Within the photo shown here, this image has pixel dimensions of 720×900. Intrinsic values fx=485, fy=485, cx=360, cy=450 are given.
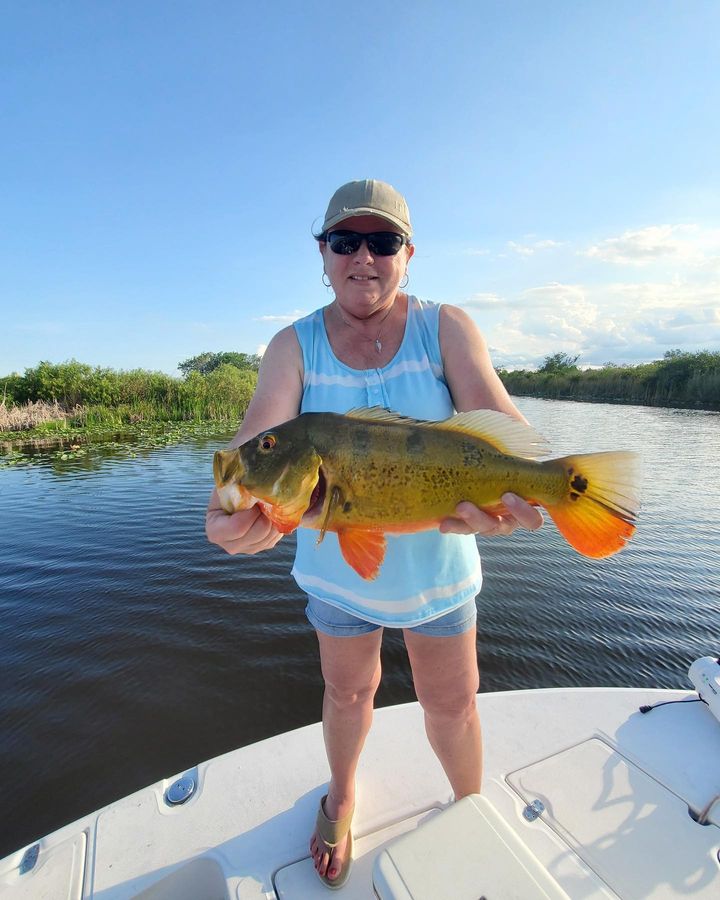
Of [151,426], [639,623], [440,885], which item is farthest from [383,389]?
[151,426]

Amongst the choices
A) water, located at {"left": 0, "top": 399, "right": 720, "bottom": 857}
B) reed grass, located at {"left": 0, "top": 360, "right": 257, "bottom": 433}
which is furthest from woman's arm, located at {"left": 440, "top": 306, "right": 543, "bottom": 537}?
reed grass, located at {"left": 0, "top": 360, "right": 257, "bottom": 433}

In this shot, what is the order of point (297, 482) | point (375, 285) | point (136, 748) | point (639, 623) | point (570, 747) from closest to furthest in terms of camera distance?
point (297, 482) < point (375, 285) < point (570, 747) < point (136, 748) < point (639, 623)

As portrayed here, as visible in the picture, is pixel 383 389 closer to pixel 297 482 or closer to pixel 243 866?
pixel 297 482

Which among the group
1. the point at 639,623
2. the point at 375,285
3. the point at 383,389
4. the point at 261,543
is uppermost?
the point at 375,285

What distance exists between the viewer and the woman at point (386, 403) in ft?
7.53

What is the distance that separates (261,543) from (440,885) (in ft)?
4.71

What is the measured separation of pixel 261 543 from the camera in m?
2.09

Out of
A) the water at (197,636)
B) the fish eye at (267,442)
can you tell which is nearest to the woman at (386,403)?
the fish eye at (267,442)

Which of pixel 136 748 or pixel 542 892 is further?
pixel 136 748

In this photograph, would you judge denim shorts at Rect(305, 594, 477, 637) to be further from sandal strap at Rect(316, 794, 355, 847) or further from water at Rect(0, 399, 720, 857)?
water at Rect(0, 399, 720, 857)

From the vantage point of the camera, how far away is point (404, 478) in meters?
2.14

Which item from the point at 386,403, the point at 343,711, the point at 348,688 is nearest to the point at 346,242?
the point at 386,403

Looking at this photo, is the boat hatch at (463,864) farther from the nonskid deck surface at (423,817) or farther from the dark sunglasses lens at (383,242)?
the dark sunglasses lens at (383,242)

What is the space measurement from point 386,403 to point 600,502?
1063 millimetres
